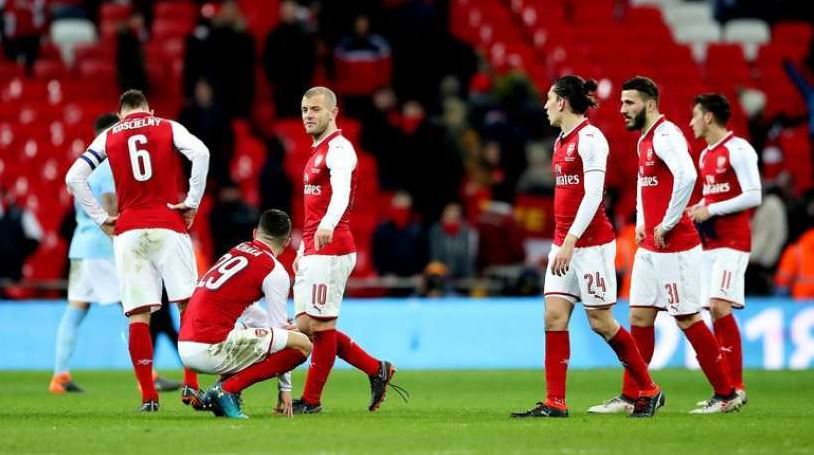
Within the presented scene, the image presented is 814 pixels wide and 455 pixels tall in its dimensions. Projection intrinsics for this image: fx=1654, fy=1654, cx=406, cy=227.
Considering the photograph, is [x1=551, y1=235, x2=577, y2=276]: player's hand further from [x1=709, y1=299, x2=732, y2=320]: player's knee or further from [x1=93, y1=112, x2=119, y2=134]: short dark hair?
[x1=93, y1=112, x2=119, y2=134]: short dark hair

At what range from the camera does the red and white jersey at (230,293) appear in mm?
11344

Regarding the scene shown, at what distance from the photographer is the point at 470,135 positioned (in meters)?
24.2

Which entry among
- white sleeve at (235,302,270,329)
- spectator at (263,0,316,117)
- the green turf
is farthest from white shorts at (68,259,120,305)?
spectator at (263,0,316,117)

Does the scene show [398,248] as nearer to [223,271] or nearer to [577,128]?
[577,128]

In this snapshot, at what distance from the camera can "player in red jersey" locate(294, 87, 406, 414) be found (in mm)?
12109

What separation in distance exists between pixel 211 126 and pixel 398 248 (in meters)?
2.85

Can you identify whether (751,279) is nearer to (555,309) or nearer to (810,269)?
(810,269)

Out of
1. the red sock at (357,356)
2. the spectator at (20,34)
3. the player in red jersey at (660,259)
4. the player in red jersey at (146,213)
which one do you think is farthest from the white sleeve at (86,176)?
the spectator at (20,34)

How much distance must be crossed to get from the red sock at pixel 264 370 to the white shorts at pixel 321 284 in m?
0.77

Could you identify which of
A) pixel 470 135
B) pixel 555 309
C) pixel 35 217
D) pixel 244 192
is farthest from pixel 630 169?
pixel 555 309

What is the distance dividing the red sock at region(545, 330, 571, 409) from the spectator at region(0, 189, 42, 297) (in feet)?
31.8

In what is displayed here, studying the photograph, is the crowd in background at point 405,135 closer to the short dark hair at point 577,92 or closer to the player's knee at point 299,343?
the player's knee at point 299,343

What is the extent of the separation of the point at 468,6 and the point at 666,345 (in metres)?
9.36

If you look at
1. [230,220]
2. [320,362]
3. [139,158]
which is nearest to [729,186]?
[320,362]
